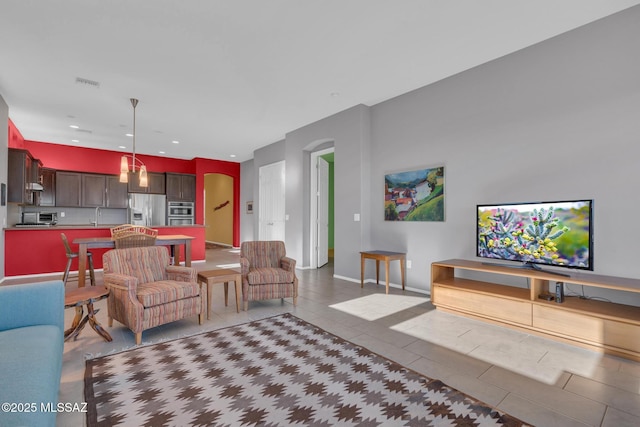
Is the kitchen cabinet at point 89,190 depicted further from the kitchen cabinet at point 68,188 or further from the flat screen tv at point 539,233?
the flat screen tv at point 539,233

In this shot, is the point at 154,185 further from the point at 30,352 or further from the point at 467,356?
the point at 467,356

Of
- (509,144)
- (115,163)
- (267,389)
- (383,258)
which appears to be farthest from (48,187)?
(509,144)

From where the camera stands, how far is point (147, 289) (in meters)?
2.96

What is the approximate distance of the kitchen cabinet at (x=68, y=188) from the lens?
774cm

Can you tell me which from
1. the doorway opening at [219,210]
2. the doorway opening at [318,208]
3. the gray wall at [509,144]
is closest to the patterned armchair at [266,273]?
the gray wall at [509,144]

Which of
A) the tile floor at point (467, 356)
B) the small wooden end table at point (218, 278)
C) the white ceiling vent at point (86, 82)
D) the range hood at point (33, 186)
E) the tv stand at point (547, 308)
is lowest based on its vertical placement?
the tile floor at point (467, 356)

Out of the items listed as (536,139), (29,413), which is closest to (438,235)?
(536,139)

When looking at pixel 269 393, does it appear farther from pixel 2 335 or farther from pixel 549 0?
pixel 549 0

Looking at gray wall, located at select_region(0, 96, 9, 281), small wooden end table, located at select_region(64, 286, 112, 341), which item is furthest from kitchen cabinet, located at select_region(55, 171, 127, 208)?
small wooden end table, located at select_region(64, 286, 112, 341)

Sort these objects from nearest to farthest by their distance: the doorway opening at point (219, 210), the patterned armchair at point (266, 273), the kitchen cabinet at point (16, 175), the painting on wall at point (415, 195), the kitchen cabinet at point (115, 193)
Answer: the patterned armchair at point (266, 273)
the painting on wall at point (415, 195)
the kitchen cabinet at point (16, 175)
the kitchen cabinet at point (115, 193)
the doorway opening at point (219, 210)

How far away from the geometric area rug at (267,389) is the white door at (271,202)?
4.86 metres

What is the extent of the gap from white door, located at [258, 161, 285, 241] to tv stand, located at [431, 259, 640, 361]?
14.7 feet

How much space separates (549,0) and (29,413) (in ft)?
13.8

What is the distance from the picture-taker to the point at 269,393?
2.00 metres
